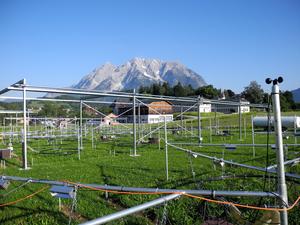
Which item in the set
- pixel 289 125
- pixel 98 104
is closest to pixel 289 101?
pixel 289 125

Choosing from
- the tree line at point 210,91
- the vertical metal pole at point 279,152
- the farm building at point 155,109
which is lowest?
the vertical metal pole at point 279,152

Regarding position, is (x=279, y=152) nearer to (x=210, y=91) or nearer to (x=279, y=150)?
(x=279, y=150)

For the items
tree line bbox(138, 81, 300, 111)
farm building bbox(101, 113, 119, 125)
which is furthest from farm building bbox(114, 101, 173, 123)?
tree line bbox(138, 81, 300, 111)

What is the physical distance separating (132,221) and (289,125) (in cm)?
3289

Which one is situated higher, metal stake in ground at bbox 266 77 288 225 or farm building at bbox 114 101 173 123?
farm building at bbox 114 101 173 123

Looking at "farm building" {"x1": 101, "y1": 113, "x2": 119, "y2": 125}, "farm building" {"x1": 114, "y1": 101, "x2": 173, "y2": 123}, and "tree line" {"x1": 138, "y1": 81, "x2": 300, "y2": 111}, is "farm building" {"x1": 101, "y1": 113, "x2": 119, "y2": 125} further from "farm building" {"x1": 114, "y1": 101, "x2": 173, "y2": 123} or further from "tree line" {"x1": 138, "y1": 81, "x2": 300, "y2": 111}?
"tree line" {"x1": 138, "y1": 81, "x2": 300, "y2": 111}

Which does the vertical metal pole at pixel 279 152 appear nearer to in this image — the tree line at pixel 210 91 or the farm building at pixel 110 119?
the farm building at pixel 110 119

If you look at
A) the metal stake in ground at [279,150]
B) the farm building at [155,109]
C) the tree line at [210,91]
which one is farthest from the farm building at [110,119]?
the tree line at [210,91]

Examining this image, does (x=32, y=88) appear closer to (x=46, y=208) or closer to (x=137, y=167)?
(x=137, y=167)

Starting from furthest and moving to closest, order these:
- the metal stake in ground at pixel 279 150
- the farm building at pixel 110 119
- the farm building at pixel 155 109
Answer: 1. the farm building at pixel 110 119
2. the farm building at pixel 155 109
3. the metal stake in ground at pixel 279 150

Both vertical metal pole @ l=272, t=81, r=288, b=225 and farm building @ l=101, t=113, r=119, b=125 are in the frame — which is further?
farm building @ l=101, t=113, r=119, b=125

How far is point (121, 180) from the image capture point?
860 centimetres

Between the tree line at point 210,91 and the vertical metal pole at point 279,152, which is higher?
the tree line at point 210,91

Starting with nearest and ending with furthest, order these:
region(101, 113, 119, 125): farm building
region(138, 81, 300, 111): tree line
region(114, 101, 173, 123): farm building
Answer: region(114, 101, 173, 123): farm building < region(101, 113, 119, 125): farm building < region(138, 81, 300, 111): tree line
